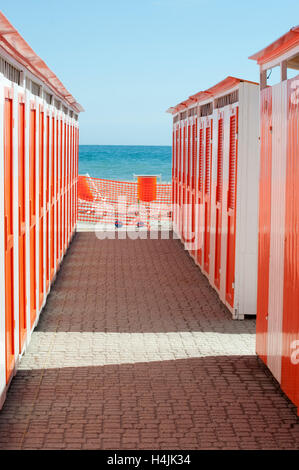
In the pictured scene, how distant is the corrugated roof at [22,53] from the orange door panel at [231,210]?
89.4 inches

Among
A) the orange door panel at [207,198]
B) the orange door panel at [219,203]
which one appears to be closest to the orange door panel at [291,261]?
the orange door panel at [219,203]

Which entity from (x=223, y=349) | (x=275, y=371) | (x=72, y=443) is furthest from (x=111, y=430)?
(x=223, y=349)

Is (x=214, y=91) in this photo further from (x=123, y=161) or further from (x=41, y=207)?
(x=123, y=161)

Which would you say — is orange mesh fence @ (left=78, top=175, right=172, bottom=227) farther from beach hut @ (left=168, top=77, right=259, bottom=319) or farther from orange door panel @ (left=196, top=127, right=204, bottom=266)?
beach hut @ (left=168, top=77, right=259, bottom=319)

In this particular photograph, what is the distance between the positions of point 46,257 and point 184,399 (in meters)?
4.05

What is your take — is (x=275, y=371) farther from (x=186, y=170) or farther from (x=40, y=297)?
(x=186, y=170)

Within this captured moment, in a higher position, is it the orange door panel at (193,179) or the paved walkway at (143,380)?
the orange door panel at (193,179)

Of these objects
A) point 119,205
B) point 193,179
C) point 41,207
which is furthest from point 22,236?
point 119,205

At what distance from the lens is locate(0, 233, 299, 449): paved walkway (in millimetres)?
4812

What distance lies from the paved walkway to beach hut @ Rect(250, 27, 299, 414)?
387 mm

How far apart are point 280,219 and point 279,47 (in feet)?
4.51

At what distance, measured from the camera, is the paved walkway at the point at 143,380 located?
4.81 metres

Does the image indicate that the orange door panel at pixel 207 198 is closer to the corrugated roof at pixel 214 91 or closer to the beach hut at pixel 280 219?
the corrugated roof at pixel 214 91

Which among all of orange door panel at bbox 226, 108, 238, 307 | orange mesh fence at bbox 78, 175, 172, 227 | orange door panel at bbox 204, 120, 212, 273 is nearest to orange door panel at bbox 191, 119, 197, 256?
orange door panel at bbox 204, 120, 212, 273
